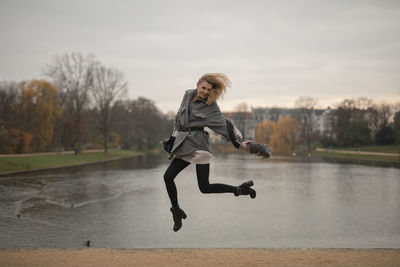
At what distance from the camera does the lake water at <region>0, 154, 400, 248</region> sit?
11898 millimetres

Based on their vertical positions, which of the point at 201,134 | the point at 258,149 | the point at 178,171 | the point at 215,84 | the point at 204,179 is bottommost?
the point at 204,179

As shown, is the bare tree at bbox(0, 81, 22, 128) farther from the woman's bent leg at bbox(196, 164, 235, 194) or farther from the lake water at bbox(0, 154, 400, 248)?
the woman's bent leg at bbox(196, 164, 235, 194)

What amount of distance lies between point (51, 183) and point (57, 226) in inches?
509

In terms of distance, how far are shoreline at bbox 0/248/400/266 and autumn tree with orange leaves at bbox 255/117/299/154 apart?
63561 millimetres

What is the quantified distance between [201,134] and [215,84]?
68 centimetres

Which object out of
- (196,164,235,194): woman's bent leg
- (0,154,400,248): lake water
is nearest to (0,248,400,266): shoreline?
(0,154,400,248): lake water

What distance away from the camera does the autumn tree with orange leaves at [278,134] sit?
72938mm

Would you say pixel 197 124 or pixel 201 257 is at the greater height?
pixel 197 124

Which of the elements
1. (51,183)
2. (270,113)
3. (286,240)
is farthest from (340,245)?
(270,113)

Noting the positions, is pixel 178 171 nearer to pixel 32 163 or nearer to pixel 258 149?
pixel 258 149

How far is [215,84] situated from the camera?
4754mm

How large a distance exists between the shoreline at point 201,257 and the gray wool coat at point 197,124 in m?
4.09

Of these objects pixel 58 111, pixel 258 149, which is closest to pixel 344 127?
pixel 58 111

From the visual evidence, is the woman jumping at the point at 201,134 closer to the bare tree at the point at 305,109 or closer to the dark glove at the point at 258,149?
the dark glove at the point at 258,149
